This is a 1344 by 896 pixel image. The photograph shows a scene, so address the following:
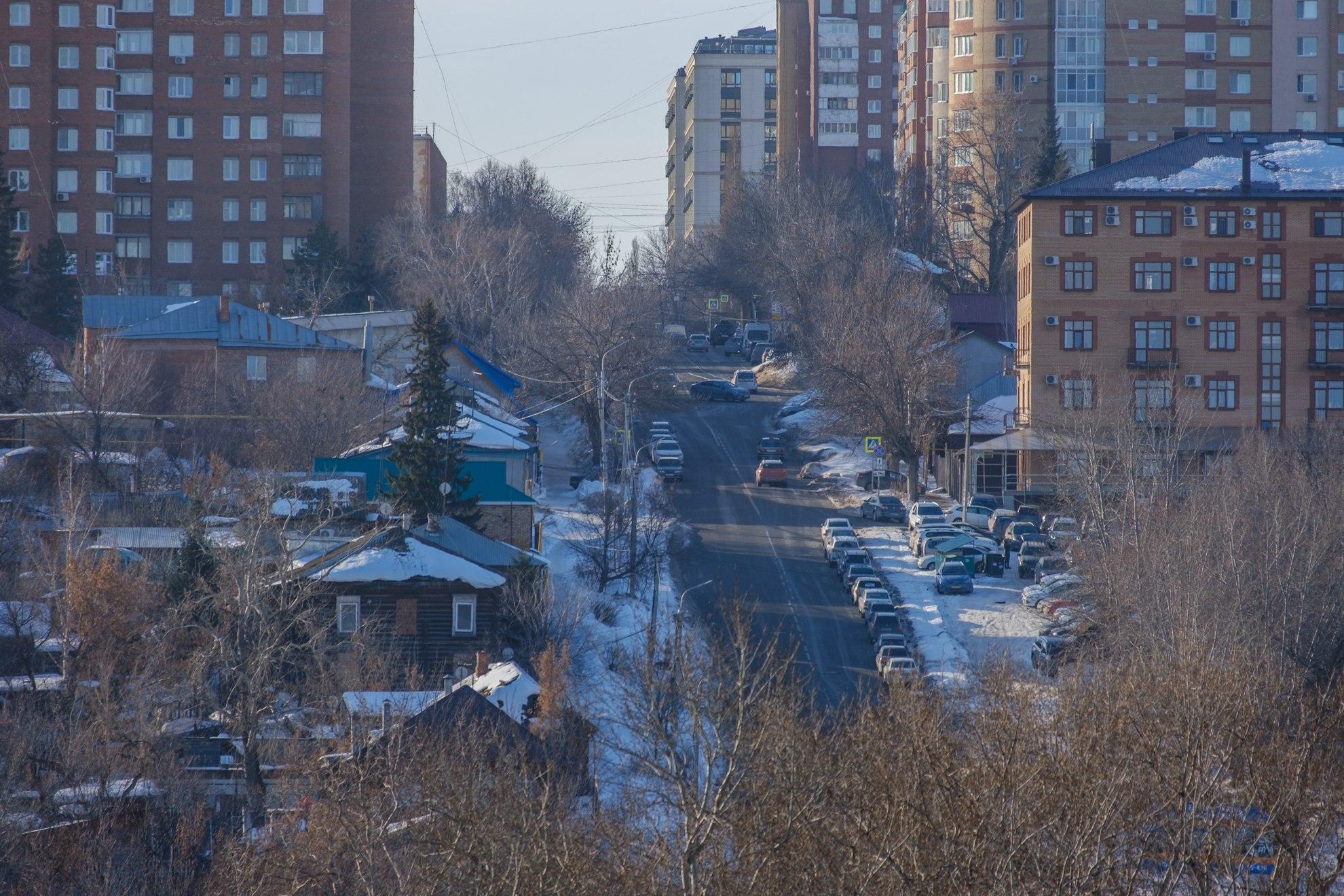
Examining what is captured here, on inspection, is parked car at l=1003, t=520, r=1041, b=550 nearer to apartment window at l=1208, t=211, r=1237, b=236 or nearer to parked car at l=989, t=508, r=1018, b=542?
parked car at l=989, t=508, r=1018, b=542

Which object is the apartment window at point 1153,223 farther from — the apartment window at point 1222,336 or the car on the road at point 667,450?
the car on the road at point 667,450

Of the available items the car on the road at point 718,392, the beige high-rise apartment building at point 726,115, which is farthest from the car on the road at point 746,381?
Answer: the beige high-rise apartment building at point 726,115

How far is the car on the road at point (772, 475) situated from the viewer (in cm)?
6256

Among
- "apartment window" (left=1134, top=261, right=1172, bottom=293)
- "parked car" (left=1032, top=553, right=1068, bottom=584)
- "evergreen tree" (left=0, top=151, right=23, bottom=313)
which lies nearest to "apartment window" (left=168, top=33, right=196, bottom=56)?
"evergreen tree" (left=0, top=151, right=23, bottom=313)

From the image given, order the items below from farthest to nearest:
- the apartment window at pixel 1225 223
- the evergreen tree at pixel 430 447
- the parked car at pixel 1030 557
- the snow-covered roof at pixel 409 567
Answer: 1. the apartment window at pixel 1225 223
2. the parked car at pixel 1030 557
3. the evergreen tree at pixel 430 447
4. the snow-covered roof at pixel 409 567

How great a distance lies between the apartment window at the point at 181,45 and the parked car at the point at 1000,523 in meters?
49.0

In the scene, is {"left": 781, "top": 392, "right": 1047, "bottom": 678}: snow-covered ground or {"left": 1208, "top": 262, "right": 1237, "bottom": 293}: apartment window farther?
{"left": 1208, "top": 262, "right": 1237, "bottom": 293}: apartment window

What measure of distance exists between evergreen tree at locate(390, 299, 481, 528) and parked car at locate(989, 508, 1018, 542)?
1643 cm

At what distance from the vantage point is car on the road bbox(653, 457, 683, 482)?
62531 mm

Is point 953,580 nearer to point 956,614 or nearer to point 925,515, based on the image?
point 956,614

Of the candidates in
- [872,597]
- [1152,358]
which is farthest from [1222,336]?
[872,597]

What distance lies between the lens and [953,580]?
46.4 m

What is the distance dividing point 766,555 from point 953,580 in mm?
7081


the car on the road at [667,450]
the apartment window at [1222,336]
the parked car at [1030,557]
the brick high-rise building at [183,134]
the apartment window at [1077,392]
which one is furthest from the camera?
the brick high-rise building at [183,134]
